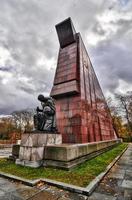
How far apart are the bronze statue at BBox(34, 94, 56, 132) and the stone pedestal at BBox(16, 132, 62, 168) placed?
1.41ft

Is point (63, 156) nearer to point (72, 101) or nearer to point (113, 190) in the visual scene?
point (113, 190)

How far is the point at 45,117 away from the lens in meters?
6.76

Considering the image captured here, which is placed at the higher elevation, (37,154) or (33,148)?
(33,148)

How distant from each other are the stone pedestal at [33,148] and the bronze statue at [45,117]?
43 cm

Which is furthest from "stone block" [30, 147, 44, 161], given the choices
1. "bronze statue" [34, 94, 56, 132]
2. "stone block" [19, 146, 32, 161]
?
"bronze statue" [34, 94, 56, 132]

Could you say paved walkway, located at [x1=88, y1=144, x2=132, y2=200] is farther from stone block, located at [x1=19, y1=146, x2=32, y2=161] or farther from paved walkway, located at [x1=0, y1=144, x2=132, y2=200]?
stone block, located at [x1=19, y1=146, x2=32, y2=161]

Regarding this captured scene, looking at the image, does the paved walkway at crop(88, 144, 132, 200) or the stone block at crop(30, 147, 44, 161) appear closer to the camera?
the paved walkway at crop(88, 144, 132, 200)

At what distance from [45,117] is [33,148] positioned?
149cm

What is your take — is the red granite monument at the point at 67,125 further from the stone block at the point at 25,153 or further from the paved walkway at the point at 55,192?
the paved walkway at the point at 55,192

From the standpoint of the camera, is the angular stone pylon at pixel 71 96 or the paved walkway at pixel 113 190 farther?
the angular stone pylon at pixel 71 96

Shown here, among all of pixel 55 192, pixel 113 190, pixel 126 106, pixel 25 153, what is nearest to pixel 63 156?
pixel 25 153

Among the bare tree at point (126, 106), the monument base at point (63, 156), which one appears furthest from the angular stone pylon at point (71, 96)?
the bare tree at point (126, 106)

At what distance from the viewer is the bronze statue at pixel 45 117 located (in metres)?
6.58

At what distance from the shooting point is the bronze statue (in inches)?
259
